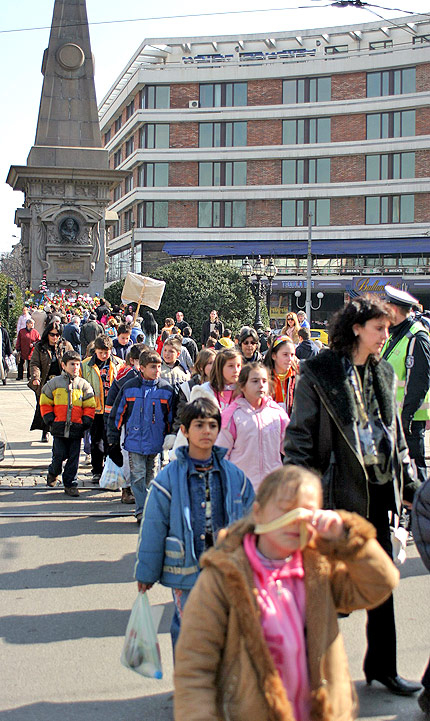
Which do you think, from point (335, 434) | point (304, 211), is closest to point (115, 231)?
point (304, 211)

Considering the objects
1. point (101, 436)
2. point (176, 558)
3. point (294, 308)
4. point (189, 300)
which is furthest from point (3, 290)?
point (294, 308)

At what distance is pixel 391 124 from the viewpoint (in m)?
59.2

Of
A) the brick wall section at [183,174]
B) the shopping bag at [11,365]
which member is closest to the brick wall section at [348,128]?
the brick wall section at [183,174]

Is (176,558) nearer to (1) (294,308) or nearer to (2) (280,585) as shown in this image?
(2) (280,585)

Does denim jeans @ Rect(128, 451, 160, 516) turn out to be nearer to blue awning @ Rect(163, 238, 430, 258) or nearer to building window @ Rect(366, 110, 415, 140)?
blue awning @ Rect(163, 238, 430, 258)

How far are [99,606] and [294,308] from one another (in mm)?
55890

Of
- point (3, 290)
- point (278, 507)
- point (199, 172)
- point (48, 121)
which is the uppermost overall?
point (199, 172)

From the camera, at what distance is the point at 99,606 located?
6.05 m

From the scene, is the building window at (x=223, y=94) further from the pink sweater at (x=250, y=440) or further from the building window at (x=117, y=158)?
the pink sweater at (x=250, y=440)

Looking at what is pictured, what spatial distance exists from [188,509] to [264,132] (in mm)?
59858

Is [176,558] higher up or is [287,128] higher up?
[287,128]

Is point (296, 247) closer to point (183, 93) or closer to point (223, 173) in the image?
point (223, 173)

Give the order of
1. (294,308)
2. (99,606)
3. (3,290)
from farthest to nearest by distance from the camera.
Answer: (294,308) < (3,290) < (99,606)

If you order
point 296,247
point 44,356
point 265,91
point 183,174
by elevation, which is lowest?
point 44,356
